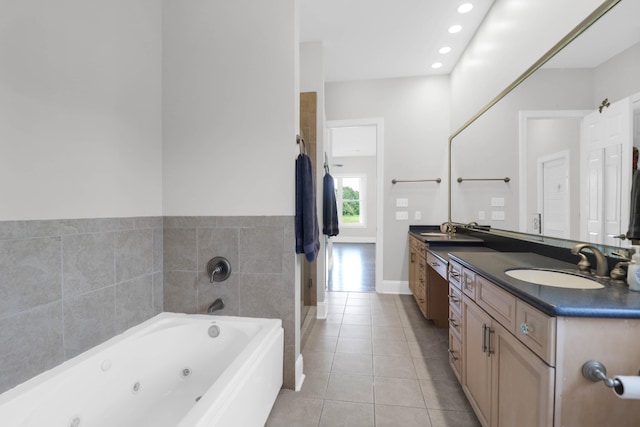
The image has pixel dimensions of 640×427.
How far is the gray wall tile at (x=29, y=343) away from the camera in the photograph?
1111 millimetres

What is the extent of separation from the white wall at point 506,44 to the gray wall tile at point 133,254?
285 cm

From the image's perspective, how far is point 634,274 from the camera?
1.06 meters

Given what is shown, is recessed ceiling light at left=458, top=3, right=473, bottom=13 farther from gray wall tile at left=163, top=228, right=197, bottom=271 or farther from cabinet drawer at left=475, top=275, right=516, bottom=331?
gray wall tile at left=163, top=228, right=197, bottom=271

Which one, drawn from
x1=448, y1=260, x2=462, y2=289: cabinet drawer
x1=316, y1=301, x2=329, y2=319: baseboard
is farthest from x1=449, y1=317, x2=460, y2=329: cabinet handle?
x1=316, y1=301, x2=329, y2=319: baseboard

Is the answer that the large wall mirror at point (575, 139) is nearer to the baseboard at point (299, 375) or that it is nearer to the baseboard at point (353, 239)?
Answer: the baseboard at point (299, 375)

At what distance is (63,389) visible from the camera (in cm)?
121

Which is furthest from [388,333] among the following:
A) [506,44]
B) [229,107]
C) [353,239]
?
[353,239]

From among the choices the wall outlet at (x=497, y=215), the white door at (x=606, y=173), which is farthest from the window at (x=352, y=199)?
the white door at (x=606, y=173)

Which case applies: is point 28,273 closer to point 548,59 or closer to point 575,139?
point 575,139

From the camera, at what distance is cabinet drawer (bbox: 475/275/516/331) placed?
45.5 inches

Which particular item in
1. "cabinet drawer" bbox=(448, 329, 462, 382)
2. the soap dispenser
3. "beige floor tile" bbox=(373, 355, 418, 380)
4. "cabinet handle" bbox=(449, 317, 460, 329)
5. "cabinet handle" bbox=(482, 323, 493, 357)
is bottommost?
"beige floor tile" bbox=(373, 355, 418, 380)

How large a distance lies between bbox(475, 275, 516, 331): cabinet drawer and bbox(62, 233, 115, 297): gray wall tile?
2.02m

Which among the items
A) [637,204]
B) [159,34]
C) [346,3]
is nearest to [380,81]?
[346,3]

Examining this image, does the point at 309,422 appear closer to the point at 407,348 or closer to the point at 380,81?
the point at 407,348
